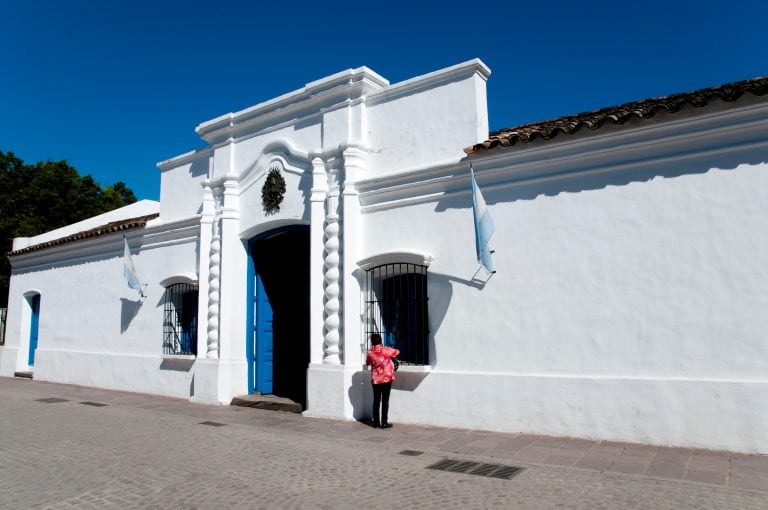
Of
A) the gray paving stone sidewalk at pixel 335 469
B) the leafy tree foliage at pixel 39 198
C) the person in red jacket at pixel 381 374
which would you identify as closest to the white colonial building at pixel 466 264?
the person in red jacket at pixel 381 374

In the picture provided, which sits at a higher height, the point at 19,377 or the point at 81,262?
the point at 81,262

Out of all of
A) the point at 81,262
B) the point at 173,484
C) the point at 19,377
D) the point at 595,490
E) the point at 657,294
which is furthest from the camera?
the point at 19,377

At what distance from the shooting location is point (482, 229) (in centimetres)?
736

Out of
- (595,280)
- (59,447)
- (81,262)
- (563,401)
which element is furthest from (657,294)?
(81,262)

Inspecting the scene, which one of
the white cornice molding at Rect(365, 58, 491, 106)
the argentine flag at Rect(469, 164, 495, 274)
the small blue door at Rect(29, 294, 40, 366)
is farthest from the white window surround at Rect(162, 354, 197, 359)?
the small blue door at Rect(29, 294, 40, 366)

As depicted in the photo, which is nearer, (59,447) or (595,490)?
(595,490)

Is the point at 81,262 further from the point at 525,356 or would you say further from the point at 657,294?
the point at 657,294

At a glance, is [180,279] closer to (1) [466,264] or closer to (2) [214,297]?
(2) [214,297]

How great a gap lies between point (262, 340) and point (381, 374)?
3705 millimetres

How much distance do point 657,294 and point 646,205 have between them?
1.07 meters

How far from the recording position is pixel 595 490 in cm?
481

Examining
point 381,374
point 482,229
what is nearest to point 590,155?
point 482,229

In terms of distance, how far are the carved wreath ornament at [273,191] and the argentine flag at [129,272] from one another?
161 inches

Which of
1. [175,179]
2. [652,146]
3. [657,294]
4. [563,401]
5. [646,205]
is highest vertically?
[175,179]
